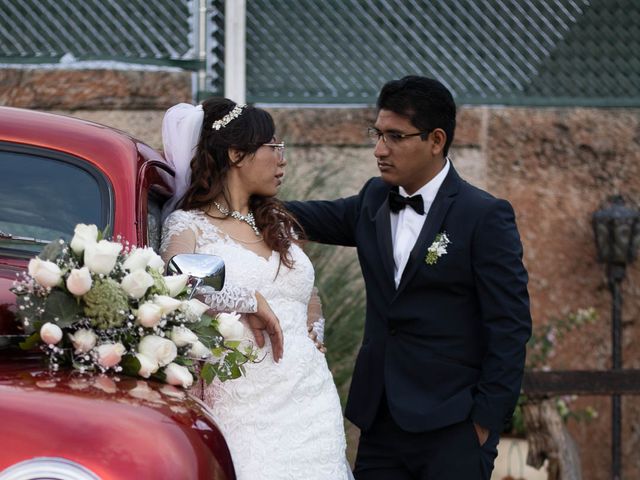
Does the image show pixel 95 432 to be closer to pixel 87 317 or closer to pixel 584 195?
pixel 87 317

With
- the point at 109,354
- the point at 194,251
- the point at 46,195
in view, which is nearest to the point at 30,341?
the point at 109,354

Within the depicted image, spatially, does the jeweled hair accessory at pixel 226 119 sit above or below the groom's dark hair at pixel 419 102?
below

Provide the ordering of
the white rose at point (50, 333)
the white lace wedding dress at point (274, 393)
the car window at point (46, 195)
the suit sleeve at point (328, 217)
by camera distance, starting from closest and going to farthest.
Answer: the white rose at point (50, 333) < the car window at point (46, 195) < the white lace wedding dress at point (274, 393) < the suit sleeve at point (328, 217)

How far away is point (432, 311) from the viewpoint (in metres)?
4.29

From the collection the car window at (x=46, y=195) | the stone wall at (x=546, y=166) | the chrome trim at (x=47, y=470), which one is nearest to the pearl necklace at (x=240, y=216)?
the car window at (x=46, y=195)

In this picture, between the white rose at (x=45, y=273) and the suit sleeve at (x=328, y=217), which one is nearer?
the white rose at (x=45, y=273)

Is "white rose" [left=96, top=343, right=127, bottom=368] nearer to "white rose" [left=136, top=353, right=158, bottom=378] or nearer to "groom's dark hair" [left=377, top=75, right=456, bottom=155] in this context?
"white rose" [left=136, top=353, right=158, bottom=378]

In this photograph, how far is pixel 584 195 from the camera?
8.60 m

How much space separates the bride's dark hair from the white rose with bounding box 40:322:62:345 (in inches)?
47.0

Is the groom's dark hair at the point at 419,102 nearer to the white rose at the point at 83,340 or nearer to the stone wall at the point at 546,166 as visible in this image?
the white rose at the point at 83,340

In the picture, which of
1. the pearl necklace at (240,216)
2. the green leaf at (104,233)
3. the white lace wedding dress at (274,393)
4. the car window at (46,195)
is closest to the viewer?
the green leaf at (104,233)

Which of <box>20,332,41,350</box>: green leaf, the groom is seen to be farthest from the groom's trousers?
<box>20,332,41,350</box>: green leaf

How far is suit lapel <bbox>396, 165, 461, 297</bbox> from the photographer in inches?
169

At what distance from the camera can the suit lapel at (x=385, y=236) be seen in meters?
4.37
